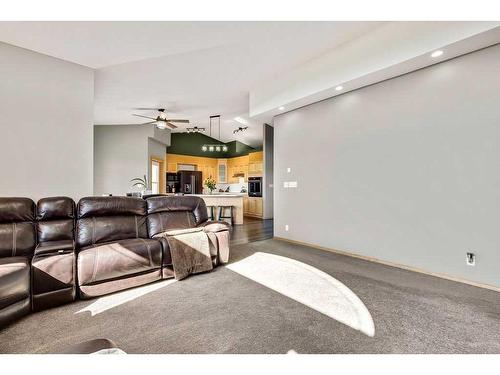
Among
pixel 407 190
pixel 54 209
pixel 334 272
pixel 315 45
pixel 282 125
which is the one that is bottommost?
pixel 334 272

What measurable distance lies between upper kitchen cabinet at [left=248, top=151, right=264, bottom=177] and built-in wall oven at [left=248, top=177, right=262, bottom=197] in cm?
40

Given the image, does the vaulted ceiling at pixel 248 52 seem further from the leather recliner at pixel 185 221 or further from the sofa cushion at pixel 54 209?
the leather recliner at pixel 185 221

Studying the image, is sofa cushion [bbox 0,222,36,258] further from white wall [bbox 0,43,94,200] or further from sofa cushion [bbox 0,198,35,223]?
white wall [bbox 0,43,94,200]

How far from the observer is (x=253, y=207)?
8312 millimetres

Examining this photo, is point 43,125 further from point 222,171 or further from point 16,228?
point 222,171

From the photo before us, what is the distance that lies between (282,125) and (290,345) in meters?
4.23

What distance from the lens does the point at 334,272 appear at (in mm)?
2961

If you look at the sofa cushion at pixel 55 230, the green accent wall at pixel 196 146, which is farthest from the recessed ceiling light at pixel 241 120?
the sofa cushion at pixel 55 230

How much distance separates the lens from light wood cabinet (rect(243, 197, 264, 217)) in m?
7.99

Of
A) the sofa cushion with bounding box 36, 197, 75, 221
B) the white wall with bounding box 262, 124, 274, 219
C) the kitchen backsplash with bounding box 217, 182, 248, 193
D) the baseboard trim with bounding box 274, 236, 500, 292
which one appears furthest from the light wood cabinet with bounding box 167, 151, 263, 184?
the sofa cushion with bounding box 36, 197, 75, 221

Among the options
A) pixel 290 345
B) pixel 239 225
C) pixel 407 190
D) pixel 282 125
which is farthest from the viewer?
pixel 239 225

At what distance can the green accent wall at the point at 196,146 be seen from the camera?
9.55m

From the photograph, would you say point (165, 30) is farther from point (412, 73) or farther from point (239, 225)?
point (239, 225)
